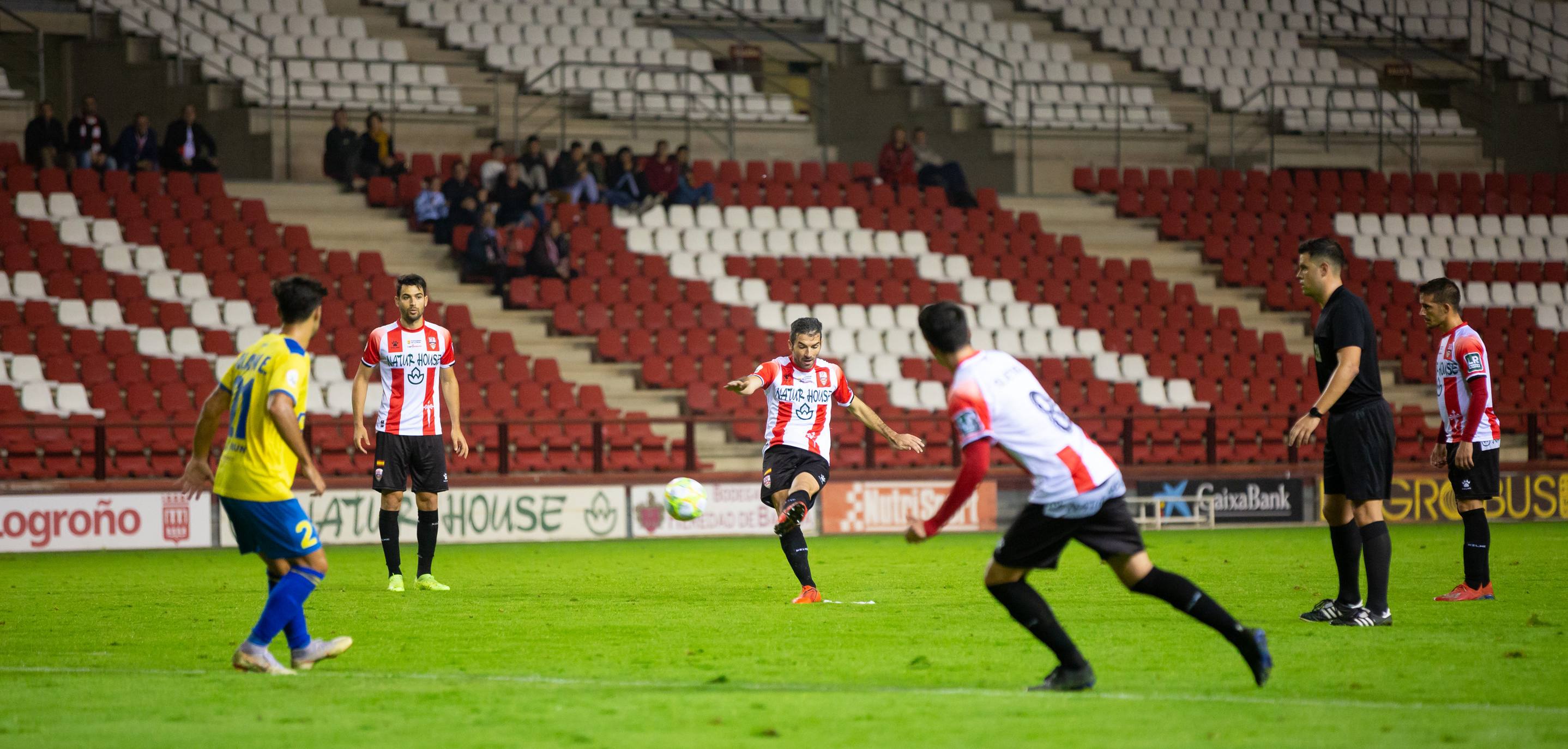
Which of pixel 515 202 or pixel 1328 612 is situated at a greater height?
pixel 515 202

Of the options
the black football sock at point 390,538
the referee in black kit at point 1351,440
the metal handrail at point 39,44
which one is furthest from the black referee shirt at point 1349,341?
the metal handrail at point 39,44

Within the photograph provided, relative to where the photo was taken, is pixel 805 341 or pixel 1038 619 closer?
pixel 1038 619

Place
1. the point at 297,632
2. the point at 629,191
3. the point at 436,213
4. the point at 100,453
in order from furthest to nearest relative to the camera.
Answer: the point at 629,191
the point at 436,213
the point at 100,453
the point at 297,632

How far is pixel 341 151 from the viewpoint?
86.3 ft

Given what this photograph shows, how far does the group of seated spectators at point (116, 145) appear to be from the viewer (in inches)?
958

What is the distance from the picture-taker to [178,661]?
340 inches

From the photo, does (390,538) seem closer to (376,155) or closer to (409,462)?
(409,462)

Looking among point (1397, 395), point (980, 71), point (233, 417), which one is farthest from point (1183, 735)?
point (980, 71)

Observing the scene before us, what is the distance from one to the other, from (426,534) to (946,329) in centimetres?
685

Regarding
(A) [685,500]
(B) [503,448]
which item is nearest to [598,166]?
(B) [503,448]

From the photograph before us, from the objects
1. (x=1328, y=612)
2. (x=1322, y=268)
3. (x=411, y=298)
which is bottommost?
(x=1328, y=612)

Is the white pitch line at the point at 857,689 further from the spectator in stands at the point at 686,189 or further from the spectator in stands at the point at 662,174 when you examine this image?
the spectator in stands at the point at 686,189

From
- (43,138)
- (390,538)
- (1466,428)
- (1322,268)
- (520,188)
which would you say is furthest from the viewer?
(520,188)

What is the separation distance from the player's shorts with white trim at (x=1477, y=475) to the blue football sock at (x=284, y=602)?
7.40 m
